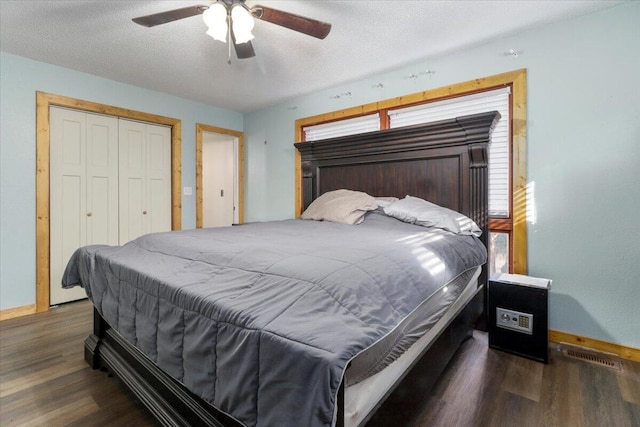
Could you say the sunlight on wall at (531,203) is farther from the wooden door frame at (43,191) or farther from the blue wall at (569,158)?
the wooden door frame at (43,191)

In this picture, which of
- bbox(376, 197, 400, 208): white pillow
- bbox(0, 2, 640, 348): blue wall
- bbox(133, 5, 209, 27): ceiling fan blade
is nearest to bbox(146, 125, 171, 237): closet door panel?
bbox(0, 2, 640, 348): blue wall

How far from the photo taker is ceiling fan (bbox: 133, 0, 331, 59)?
1.78 metres

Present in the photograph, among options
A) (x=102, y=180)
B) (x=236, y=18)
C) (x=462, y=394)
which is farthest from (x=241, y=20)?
(x=102, y=180)

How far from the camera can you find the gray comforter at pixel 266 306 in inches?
29.0

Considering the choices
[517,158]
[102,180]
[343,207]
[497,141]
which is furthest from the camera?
[102,180]

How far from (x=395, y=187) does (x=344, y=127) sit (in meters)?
1.13

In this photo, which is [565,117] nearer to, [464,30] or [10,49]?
[464,30]

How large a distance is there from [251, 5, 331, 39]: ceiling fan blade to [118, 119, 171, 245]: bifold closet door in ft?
8.55

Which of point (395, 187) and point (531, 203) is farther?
point (395, 187)

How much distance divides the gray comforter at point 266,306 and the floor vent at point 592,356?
1.26 meters

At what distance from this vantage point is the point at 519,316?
2137 millimetres

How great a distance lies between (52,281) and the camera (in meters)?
3.17

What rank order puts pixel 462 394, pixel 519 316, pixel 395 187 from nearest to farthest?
pixel 462 394
pixel 519 316
pixel 395 187

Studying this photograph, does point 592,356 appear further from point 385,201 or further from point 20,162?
point 20,162
